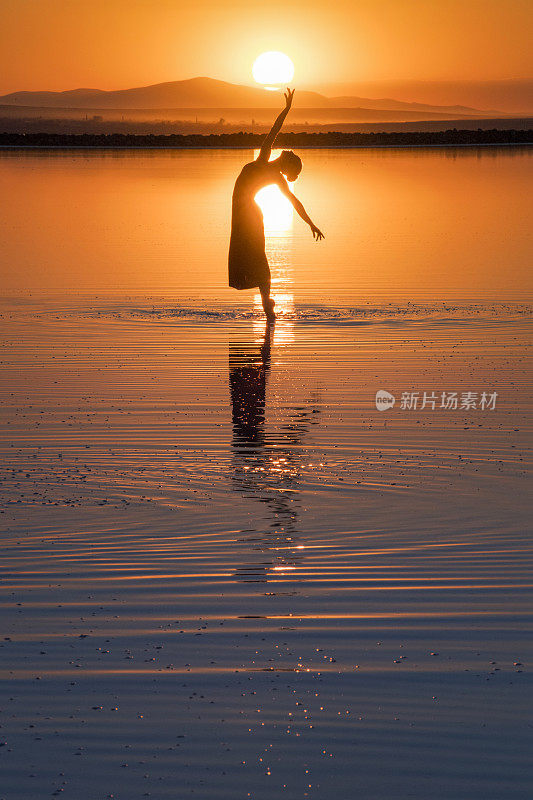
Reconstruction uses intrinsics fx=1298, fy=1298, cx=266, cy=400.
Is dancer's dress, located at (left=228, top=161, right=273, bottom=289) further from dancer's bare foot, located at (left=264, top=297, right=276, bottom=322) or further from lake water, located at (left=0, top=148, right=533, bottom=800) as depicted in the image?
lake water, located at (left=0, top=148, right=533, bottom=800)

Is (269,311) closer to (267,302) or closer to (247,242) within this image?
(267,302)

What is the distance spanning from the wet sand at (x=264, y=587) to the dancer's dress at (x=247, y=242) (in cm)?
337

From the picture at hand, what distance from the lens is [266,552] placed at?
6.24 meters

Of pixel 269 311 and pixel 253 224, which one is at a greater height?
pixel 253 224

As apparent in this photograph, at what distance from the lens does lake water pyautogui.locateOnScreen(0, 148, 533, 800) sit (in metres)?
4.33

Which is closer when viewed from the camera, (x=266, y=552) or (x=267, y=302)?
(x=266, y=552)

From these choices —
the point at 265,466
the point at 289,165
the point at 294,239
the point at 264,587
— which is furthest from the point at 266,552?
the point at 294,239

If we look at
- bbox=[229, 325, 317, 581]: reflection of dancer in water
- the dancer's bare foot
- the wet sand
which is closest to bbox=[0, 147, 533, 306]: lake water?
the dancer's bare foot

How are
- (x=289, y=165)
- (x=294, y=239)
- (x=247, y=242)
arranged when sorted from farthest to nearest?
(x=294, y=239) → (x=247, y=242) → (x=289, y=165)

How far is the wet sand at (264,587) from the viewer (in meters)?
4.29

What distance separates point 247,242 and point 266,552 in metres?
8.28

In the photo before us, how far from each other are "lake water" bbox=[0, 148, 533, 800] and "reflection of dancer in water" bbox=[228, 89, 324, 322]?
1.55ft

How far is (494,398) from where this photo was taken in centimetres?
980

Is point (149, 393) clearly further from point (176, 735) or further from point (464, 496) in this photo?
point (176, 735)
